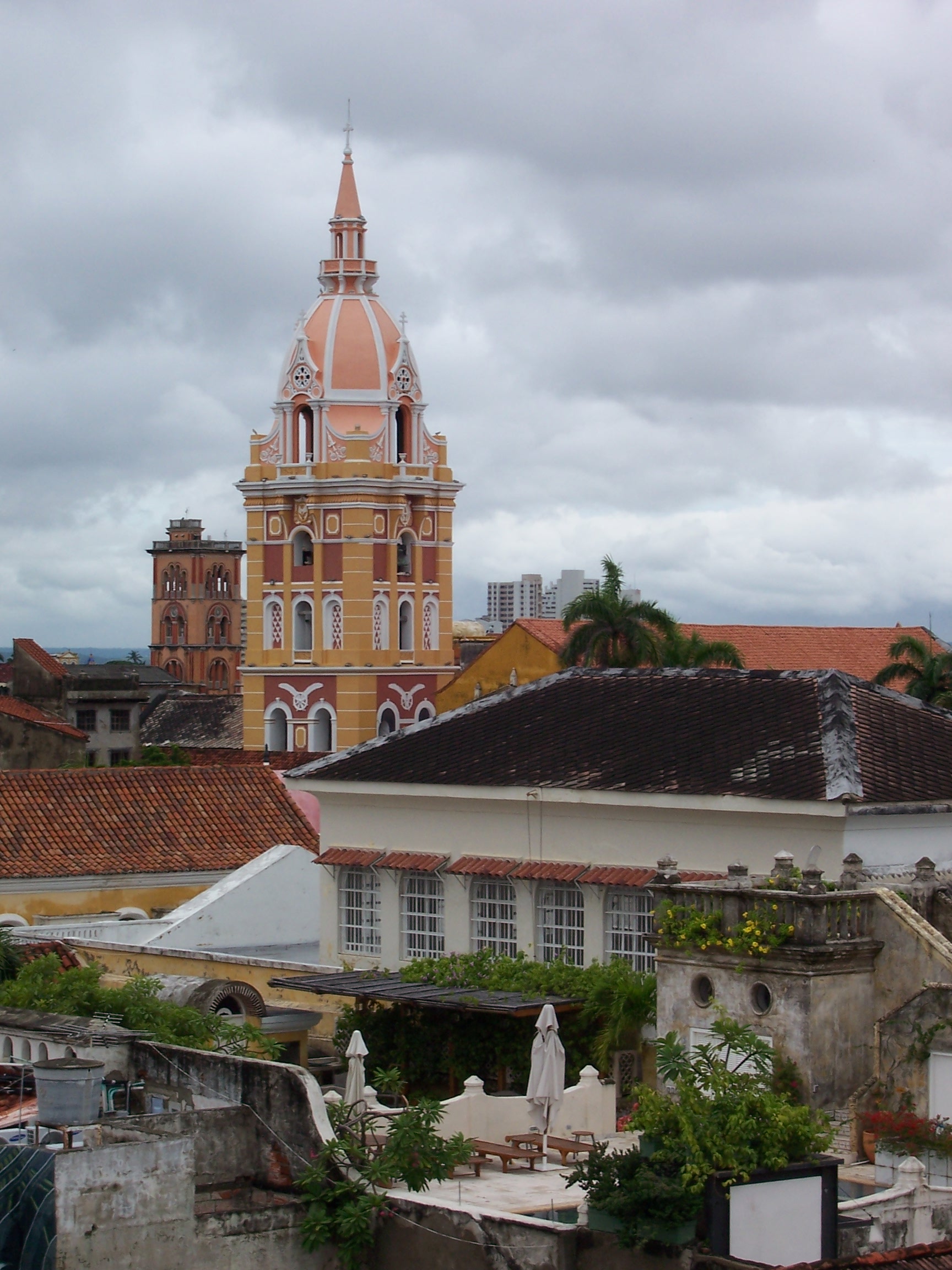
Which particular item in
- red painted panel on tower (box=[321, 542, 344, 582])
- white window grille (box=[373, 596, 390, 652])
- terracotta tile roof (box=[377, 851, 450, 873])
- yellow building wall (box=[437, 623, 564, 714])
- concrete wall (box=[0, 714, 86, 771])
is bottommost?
terracotta tile roof (box=[377, 851, 450, 873])

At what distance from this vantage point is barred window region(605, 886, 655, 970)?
30.5m

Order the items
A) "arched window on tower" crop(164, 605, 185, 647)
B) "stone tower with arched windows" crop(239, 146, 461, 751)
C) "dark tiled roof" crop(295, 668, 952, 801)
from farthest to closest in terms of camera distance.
→ "arched window on tower" crop(164, 605, 185, 647)
"stone tower with arched windows" crop(239, 146, 461, 751)
"dark tiled roof" crop(295, 668, 952, 801)

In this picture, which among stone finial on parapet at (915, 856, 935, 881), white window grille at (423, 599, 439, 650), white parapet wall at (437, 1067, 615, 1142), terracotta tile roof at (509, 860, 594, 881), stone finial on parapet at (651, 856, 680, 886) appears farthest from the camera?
white window grille at (423, 599, 439, 650)

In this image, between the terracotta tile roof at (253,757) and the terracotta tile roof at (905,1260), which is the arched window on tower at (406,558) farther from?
the terracotta tile roof at (905,1260)

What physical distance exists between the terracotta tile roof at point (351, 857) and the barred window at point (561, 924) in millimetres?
3225

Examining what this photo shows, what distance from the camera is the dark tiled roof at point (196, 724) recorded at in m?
106

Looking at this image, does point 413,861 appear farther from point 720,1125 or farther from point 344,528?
point 344,528

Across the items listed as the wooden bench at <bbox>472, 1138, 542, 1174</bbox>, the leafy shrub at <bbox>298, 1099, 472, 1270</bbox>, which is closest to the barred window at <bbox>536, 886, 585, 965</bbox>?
the wooden bench at <bbox>472, 1138, 542, 1174</bbox>

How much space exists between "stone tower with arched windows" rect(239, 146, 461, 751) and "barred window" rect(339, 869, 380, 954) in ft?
161

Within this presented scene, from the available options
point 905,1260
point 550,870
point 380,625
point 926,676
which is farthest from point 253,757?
point 905,1260

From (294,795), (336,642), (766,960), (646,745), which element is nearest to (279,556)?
(336,642)

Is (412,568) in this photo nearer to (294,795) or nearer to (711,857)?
(294,795)

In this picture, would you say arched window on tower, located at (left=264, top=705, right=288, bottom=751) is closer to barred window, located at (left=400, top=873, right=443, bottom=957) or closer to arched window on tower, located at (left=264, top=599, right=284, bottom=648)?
arched window on tower, located at (left=264, top=599, right=284, bottom=648)

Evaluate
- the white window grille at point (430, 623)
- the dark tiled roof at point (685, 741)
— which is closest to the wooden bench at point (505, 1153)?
the dark tiled roof at point (685, 741)
